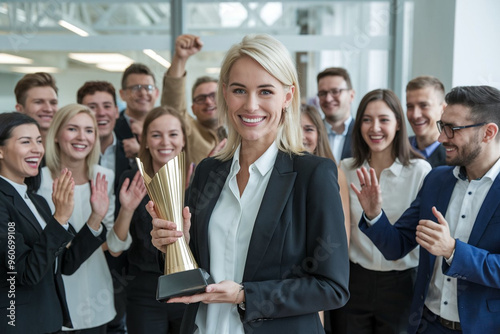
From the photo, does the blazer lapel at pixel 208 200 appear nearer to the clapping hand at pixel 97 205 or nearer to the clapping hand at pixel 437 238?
the clapping hand at pixel 437 238

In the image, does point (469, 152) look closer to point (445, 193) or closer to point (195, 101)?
point (445, 193)

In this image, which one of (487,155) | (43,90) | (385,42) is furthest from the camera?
(385,42)

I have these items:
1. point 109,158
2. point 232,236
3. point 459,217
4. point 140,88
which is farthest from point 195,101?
point 232,236

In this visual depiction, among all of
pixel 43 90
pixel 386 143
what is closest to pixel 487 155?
pixel 386 143

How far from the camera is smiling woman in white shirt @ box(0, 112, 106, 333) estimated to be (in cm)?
229

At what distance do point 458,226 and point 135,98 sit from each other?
287cm

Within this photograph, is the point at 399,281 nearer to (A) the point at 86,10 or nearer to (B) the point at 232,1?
(B) the point at 232,1

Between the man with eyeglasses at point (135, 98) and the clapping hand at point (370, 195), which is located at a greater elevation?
the man with eyeglasses at point (135, 98)

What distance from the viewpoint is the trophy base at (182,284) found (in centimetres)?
135

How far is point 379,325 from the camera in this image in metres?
2.66

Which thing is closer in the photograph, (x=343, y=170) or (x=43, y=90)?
(x=343, y=170)

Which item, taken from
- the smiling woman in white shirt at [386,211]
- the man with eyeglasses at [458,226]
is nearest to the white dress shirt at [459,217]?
the man with eyeglasses at [458,226]

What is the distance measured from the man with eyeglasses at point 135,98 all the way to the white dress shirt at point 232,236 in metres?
2.66

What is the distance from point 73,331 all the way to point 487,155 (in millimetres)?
2386
